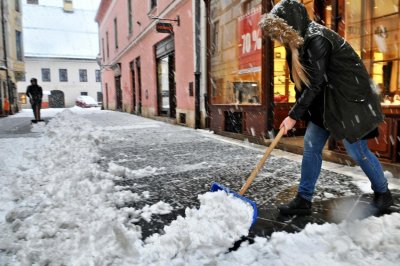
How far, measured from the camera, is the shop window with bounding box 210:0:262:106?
6.73m

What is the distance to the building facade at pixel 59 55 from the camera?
39594 mm

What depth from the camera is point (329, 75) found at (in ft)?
8.23

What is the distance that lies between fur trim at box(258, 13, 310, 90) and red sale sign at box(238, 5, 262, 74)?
4122 millimetres

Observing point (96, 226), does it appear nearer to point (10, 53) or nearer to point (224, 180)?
point (224, 180)

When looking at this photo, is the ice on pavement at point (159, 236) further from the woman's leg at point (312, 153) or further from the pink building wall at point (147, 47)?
the pink building wall at point (147, 47)

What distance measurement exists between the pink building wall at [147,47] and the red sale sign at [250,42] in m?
2.59

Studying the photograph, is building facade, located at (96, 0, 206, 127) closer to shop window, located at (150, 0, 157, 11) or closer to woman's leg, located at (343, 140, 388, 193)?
shop window, located at (150, 0, 157, 11)

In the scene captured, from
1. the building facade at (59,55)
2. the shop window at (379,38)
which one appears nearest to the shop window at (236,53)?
the shop window at (379,38)

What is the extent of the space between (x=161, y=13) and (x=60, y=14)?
39.4 m

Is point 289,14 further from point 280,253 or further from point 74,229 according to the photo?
point 74,229

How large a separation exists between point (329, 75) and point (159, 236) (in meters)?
1.79

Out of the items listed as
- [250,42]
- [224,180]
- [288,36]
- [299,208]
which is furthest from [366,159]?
[250,42]

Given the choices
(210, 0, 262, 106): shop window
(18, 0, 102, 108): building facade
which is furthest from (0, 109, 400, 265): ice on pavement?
(18, 0, 102, 108): building facade

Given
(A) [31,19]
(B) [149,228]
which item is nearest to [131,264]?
(B) [149,228]
